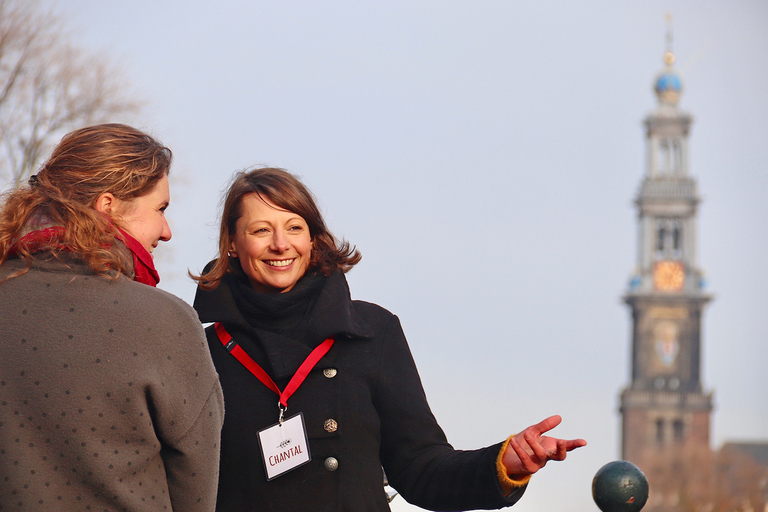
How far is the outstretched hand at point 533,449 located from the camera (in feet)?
9.44

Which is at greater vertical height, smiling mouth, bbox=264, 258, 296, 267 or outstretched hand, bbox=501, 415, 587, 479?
smiling mouth, bbox=264, 258, 296, 267

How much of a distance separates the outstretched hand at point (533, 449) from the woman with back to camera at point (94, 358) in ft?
2.72

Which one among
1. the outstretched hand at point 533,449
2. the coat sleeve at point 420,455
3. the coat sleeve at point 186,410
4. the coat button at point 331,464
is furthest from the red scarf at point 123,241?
the outstretched hand at point 533,449

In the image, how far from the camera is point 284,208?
323 cm

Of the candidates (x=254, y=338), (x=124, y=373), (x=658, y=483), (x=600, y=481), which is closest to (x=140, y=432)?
(x=124, y=373)

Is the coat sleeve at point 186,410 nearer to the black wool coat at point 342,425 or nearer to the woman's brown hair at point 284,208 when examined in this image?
the black wool coat at point 342,425

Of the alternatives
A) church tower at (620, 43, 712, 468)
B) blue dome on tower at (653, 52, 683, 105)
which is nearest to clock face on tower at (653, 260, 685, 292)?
church tower at (620, 43, 712, 468)

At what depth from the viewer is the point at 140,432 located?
7.77 feet

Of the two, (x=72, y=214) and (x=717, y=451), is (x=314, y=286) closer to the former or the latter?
(x=72, y=214)

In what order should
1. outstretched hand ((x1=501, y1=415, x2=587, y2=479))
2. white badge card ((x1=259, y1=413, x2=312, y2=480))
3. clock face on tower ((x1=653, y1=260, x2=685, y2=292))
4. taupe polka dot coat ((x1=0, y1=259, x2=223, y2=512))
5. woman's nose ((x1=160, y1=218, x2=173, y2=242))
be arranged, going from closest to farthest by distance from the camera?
1. taupe polka dot coat ((x1=0, y1=259, x2=223, y2=512))
2. woman's nose ((x1=160, y1=218, x2=173, y2=242))
3. outstretched hand ((x1=501, y1=415, x2=587, y2=479))
4. white badge card ((x1=259, y1=413, x2=312, y2=480))
5. clock face on tower ((x1=653, y1=260, x2=685, y2=292))

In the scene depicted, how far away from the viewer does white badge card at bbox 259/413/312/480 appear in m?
3.04

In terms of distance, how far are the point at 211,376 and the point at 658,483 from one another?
58.5 m

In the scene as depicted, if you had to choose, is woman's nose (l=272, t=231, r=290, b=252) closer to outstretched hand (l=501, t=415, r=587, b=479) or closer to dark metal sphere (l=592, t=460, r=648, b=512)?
outstretched hand (l=501, t=415, r=587, b=479)

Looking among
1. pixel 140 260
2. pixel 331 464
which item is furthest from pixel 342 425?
pixel 140 260
